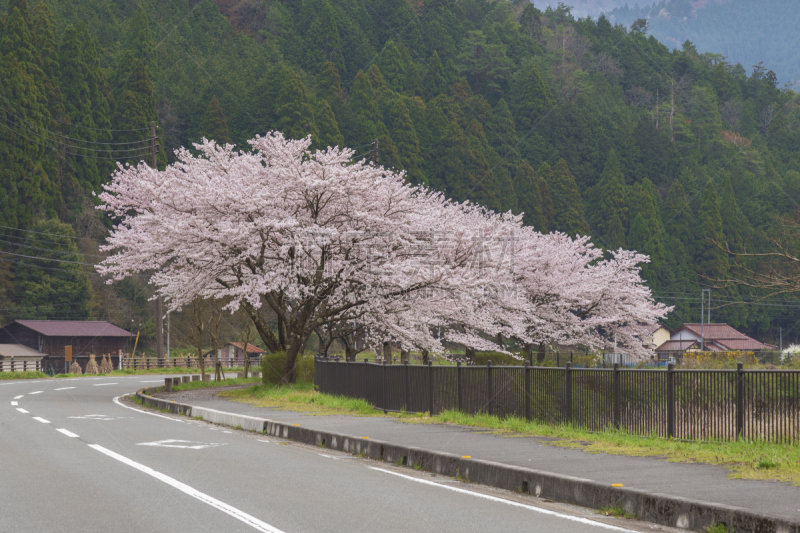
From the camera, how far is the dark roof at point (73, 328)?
5762 centimetres

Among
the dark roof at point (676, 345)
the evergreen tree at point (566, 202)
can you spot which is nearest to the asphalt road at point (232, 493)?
the dark roof at point (676, 345)

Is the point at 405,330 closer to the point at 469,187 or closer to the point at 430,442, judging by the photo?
the point at 430,442

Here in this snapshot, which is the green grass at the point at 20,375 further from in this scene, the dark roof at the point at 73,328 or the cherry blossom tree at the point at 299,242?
the cherry blossom tree at the point at 299,242

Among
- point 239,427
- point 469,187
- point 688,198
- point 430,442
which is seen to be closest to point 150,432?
point 239,427

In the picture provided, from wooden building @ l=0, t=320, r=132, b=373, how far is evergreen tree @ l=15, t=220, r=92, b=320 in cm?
319

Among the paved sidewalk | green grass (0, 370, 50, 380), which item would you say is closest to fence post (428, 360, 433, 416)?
the paved sidewalk

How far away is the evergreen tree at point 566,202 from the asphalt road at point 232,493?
85701 millimetres

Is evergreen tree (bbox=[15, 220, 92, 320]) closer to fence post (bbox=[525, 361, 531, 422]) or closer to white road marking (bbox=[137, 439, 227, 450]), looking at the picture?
white road marking (bbox=[137, 439, 227, 450])

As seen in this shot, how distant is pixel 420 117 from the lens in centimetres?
10338

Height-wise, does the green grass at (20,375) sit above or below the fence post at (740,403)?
below

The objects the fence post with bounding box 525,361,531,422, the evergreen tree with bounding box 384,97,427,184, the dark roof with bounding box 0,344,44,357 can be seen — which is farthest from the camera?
the evergreen tree with bounding box 384,97,427,184

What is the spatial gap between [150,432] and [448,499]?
8.12m

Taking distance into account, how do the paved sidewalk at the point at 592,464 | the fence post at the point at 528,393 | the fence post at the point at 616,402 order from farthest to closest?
the fence post at the point at 528,393
the fence post at the point at 616,402
the paved sidewalk at the point at 592,464

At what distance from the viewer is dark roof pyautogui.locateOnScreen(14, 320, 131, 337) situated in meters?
57.6
